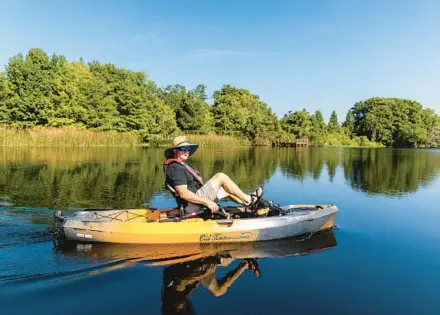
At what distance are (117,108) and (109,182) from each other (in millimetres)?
33062

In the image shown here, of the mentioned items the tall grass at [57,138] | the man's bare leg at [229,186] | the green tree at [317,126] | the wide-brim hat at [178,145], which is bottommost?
the man's bare leg at [229,186]

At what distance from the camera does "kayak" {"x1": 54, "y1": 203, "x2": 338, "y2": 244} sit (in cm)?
632

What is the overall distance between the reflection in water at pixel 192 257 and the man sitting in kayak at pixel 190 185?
740 mm

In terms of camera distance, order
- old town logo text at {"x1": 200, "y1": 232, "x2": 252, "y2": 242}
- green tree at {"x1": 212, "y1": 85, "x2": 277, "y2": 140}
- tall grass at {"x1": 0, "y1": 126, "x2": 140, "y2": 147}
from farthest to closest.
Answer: green tree at {"x1": 212, "y1": 85, "x2": 277, "y2": 140}, tall grass at {"x1": 0, "y1": 126, "x2": 140, "y2": 147}, old town logo text at {"x1": 200, "y1": 232, "x2": 252, "y2": 242}

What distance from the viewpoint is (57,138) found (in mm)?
34156

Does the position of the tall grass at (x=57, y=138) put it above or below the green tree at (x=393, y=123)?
below

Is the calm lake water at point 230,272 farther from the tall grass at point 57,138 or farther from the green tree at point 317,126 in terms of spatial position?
the green tree at point 317,126

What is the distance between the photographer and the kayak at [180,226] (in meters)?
6.32

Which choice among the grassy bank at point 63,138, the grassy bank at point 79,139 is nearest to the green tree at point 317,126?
the grassy bank at point 79,139

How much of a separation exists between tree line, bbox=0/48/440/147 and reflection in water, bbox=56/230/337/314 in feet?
118

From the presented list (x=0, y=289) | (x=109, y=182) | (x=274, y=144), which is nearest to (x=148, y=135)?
(x=274, y=144)

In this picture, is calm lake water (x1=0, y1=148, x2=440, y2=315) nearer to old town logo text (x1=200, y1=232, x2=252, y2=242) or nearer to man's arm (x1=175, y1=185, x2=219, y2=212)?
old town logo text (x1=200, y1=232, x2=252, y2=242)

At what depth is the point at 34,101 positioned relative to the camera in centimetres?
3822

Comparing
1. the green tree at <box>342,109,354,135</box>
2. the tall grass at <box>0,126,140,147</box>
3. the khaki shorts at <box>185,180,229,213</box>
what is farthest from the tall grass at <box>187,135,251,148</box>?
the green tree at <box>342,109,354,135</box>
